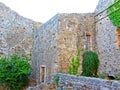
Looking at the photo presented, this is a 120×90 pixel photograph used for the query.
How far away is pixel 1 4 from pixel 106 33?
9650 millimetres

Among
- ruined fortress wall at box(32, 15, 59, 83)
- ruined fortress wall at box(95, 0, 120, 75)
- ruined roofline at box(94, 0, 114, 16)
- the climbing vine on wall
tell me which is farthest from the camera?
ruined fortress wall at box(32, 15, 59, 83)

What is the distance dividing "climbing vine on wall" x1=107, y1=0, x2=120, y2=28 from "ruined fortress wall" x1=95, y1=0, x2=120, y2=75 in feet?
1.02

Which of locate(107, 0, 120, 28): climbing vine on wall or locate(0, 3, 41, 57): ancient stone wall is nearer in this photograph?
locate(107, 0, 120, 28): climbing vine on wall

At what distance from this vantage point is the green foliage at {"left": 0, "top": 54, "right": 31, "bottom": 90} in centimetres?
1552

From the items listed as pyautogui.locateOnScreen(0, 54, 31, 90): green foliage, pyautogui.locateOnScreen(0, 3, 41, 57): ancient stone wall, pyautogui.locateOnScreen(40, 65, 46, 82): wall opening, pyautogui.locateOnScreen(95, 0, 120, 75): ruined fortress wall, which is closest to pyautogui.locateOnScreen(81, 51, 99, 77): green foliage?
pyautogui.locateOnScreen(95, 0, 120, 75): ruined fortress wall

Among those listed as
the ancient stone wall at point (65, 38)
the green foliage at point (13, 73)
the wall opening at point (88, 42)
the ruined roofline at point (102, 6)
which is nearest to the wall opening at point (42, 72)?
the ancient stone wall at point (65, 38)

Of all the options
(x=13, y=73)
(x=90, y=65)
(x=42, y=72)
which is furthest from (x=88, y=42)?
(x=13, y=73)

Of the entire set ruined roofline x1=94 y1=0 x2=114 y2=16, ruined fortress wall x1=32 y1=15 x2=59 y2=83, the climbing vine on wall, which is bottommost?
ruined fortress wall x1=32 y1=15 x2=59 y2=83

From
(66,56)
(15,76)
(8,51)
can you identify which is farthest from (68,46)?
(8,51)

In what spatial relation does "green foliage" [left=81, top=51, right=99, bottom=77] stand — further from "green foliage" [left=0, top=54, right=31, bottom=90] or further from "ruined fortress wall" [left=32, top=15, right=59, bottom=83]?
"green foliage" [left=0, top=54, right=31, bottom=90]

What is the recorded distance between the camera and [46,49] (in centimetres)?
1512

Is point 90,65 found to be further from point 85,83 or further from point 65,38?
point 65,38

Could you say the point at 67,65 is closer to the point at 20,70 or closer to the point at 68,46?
the point at 68,46

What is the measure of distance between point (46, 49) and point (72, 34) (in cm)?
230
